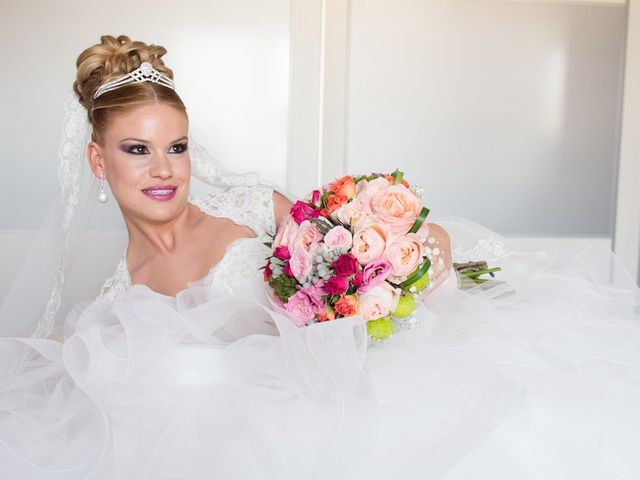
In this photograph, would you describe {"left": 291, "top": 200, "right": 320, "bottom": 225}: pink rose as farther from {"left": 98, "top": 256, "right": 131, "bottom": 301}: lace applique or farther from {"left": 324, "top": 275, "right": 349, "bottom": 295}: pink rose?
{"left": 98, "top": 256, "right": 131, "bottom": 301}: lace applique

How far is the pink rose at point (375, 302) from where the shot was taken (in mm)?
1595

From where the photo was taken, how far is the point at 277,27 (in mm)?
4438

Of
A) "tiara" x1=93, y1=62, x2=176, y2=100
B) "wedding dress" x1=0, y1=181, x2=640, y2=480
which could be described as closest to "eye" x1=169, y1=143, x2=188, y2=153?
"tiara" x1=93, y1=62, x2=176, y2=100

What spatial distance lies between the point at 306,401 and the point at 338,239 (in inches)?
15.3

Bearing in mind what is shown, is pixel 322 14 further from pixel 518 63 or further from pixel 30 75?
pixel 30 75

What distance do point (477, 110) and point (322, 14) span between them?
3.87 ft

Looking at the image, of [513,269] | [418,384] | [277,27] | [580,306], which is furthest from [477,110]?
[418,384]

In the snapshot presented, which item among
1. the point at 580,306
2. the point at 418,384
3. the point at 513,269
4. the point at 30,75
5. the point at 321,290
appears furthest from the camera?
the point at 30,75

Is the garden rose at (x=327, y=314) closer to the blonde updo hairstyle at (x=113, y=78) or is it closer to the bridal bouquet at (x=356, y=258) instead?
the bridal bouquet at (x=356, y=258)

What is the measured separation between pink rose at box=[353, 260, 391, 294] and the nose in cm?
79

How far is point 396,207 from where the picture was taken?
5.37 ft

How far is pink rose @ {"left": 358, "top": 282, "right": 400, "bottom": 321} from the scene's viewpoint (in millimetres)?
1595

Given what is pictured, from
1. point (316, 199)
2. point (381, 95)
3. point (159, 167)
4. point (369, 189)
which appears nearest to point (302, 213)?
point (316, 199)

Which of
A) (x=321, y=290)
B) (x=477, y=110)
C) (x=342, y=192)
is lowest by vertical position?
(x=321, y=290)
